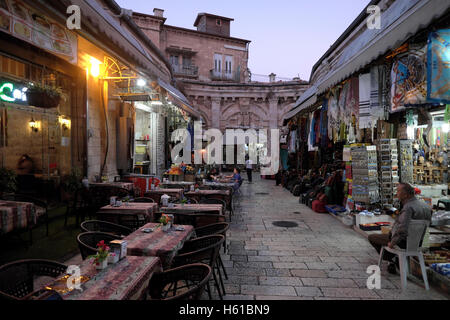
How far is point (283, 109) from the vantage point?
2517 cm

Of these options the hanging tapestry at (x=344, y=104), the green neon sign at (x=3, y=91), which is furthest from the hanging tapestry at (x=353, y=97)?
the green neon sign at (x=3, y=91)

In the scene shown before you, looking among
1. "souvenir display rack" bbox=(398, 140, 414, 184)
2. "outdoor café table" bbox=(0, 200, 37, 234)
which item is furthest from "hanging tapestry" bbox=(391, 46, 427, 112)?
"outdoor café table" bbox=(0, 200, 37, 234)

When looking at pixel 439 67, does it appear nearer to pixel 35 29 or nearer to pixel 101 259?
pixel 101 259

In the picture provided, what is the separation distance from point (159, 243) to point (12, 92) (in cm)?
535

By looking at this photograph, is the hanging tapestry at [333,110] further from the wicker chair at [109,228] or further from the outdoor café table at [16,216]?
the outdoor café table at [16,216]

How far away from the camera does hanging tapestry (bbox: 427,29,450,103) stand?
3500mm

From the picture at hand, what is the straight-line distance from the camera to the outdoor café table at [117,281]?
2.26 metres

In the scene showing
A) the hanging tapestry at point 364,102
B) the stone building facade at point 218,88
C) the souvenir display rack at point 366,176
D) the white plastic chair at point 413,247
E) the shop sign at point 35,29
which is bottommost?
the white plastic chair at point 413,247

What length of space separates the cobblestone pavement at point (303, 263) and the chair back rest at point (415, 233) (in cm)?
60

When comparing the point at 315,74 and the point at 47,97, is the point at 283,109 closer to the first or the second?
the point at 315,74

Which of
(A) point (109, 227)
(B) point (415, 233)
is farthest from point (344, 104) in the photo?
(A) point (109, 227)

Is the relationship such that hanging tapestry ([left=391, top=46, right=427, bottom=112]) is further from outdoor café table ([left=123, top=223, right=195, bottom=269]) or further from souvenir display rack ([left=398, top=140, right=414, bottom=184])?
outdoor café table ([left=123, top=223, right=195, bottom=269])

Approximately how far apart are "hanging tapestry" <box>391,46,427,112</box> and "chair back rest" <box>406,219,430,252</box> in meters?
1.85

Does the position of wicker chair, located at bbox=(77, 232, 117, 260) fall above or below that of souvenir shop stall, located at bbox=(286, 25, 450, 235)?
below
